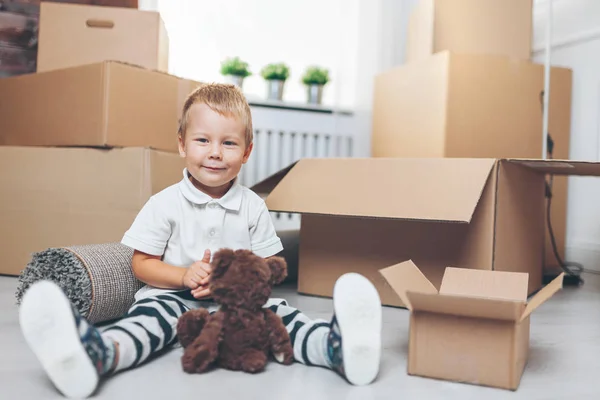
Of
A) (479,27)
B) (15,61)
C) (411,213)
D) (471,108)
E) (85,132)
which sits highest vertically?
(479,27)

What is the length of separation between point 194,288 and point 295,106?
1.31 metres

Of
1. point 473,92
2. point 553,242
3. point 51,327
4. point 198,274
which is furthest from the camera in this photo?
point 553,242

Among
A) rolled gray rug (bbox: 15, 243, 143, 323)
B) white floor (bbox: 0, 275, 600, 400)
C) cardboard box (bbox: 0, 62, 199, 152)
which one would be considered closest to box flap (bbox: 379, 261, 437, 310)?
white floor (bbox: 0, 275, 600, 400)

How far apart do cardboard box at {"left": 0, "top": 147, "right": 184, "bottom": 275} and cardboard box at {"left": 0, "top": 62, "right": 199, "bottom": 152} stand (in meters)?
0.05

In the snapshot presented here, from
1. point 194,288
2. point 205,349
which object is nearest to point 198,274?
point 194,288

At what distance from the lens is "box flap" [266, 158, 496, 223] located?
1.10 metres

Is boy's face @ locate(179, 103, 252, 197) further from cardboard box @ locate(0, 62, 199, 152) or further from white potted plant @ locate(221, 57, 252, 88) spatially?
white potted plant @ locate(221, 57, 252, 88)

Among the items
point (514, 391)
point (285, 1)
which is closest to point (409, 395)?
point (514, 391)

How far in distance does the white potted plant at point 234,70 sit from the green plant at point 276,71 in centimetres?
7

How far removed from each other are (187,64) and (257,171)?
0.45 meters

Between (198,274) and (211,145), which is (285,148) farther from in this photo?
(198,274)

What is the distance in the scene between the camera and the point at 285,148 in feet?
6.89

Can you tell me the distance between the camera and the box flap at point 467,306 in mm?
716

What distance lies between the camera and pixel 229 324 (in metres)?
0.79
